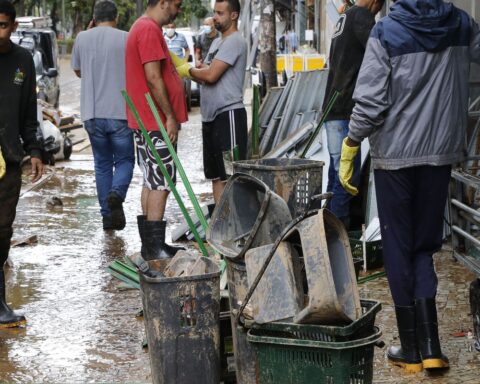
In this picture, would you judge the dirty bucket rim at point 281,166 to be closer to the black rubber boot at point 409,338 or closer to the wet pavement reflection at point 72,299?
the black rubber boot at point 409,338

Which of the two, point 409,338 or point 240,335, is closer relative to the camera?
point 240,335

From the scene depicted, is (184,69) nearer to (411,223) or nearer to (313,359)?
(411,223)

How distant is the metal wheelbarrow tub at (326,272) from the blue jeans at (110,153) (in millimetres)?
4932

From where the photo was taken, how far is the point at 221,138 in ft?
27.2

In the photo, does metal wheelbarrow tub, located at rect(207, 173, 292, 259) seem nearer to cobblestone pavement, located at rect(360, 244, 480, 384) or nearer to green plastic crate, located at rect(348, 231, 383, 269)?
cobblestone pavement, located at rect(360, 244, 480, 384)

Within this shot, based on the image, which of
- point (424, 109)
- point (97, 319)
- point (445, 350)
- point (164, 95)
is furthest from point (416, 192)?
point (164, 95)

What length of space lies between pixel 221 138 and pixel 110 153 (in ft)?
5.94

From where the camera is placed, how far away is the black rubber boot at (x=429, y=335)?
17.2 ft

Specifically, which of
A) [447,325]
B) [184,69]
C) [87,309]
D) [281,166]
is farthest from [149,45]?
[447,325]

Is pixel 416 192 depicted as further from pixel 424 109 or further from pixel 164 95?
pixel 164 95

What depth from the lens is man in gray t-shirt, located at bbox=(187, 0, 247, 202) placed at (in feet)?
26.9

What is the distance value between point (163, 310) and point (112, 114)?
15.8 feet

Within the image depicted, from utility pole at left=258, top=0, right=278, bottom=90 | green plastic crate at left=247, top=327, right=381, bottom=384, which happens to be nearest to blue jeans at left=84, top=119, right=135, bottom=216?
green plastic crate at left=247, top=327, right=381, bottom=384

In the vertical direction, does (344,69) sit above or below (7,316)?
above
